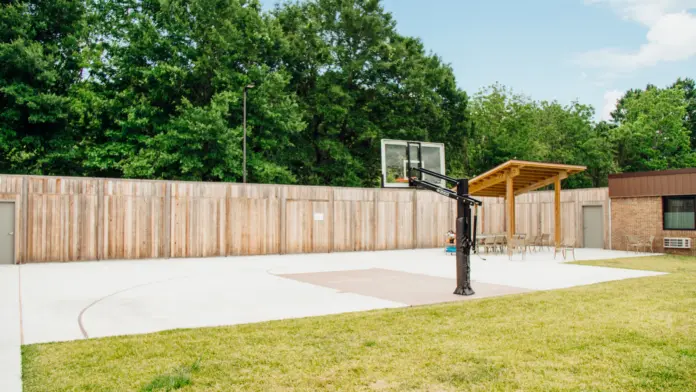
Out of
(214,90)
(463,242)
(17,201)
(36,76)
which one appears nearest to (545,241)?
(463,242)

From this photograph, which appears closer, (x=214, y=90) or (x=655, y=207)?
(x=655, y=207)

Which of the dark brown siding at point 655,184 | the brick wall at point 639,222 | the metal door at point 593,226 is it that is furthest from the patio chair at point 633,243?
the dark brown siding at point 655,184

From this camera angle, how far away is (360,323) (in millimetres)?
7246

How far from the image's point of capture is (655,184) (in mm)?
21484

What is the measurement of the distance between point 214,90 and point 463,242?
24.0 m

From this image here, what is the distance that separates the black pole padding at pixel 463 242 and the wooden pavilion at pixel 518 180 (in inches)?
373

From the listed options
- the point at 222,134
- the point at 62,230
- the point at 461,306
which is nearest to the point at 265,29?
the point at 222,134

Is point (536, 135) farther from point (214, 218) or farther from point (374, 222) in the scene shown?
point (214, 218)

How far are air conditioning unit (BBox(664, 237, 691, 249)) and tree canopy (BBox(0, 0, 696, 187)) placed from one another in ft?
57.9

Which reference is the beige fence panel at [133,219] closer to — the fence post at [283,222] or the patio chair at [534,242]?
the fence post at [283,222]

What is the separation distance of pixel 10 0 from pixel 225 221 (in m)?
18.5

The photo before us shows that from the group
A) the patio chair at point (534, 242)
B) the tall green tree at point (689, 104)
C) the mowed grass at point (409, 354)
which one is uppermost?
the tall green tree at point (689, 104)

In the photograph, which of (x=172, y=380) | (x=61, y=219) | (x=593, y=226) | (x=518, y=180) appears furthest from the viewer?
(x=593, y=226)

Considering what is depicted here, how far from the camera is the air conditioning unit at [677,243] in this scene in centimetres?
2045
